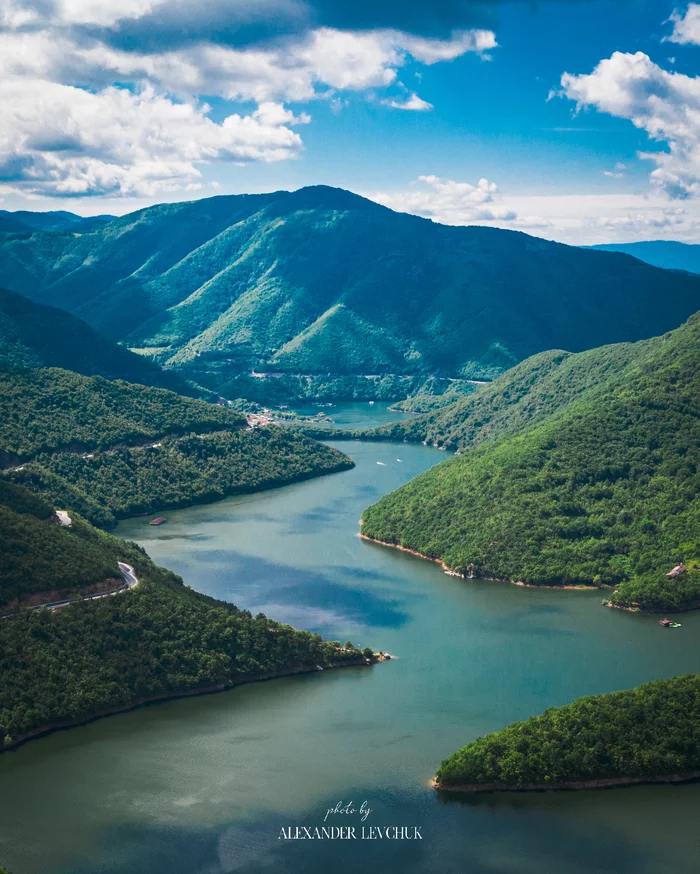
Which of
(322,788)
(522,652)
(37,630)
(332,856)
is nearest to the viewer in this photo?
(332,856)

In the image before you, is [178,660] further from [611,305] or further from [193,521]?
[611,305]

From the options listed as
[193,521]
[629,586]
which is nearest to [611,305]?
[193,521]

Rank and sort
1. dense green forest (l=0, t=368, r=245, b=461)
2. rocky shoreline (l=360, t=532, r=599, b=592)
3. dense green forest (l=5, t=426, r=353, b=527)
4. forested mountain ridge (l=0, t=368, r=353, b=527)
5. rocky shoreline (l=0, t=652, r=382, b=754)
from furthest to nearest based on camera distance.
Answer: dense green forest (l=0, t=368, r=245, b=461)
forested mountain ridge (l=0, t=368, r=353, b=527)
dense green forest (l=5, t=426, r=353, b=527)
rocky shoreline (l=360, t=532, r=599, b=592)
rocky shoreline (l=0, t=652, r=382, b=754)

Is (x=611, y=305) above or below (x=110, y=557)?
above

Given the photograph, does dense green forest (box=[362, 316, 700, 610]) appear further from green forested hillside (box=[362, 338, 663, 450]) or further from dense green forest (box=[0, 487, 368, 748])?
dense green forest (box=[0, 487, 368, 748])

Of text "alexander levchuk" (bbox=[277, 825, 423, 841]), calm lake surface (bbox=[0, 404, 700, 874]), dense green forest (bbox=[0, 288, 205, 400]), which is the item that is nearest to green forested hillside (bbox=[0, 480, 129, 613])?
calm lake surface (bbox=[0, 404, 700, 874])

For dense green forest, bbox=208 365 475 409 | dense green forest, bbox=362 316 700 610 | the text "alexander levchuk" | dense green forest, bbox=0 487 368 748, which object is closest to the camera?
the text "alexander levchuk"

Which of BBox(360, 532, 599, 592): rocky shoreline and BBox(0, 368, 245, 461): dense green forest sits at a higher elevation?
BBox(0, 368, 245, 461): dense green forest

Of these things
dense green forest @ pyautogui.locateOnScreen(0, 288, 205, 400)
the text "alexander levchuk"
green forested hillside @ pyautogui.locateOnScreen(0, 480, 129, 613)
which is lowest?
the text "alexander levchuk"
